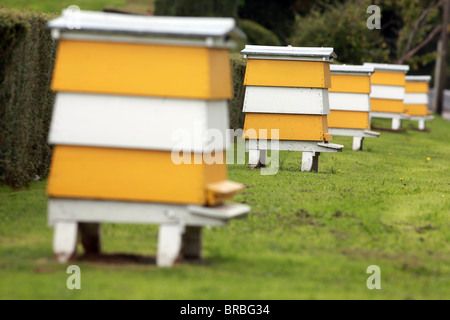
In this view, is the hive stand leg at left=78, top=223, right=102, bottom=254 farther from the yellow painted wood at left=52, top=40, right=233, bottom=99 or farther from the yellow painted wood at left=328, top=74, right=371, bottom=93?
the yellow painted wood at left=328, top=74, right=371, bottom=93

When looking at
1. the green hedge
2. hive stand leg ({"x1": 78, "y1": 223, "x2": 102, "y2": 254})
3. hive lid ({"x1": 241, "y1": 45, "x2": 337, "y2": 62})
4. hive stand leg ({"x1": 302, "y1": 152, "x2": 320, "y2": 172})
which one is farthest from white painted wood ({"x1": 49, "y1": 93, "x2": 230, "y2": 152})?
hive stand leg ({"x1": 302, "y1": 152, "x2": 320, "y2": 172})

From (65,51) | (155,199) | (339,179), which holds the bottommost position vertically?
(339,179)

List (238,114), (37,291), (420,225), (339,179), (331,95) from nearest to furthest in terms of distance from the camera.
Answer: (37,291) < (420,225) < (339,179) < (331,95) < (238,114)

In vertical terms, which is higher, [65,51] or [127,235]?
[65,51]

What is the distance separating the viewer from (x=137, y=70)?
6469 mm

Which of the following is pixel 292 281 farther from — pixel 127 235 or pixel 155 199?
pixel 127 235

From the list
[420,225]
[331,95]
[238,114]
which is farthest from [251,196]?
[238,114]

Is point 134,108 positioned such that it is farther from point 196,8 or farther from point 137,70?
point 196,8

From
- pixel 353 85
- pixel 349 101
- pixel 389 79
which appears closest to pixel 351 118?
pixel 349 101

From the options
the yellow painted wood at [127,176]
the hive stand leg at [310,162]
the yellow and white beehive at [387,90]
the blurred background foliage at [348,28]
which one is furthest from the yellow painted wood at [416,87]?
the yellow painted wood at [127,176]

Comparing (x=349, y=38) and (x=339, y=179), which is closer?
(x=339, y=179)

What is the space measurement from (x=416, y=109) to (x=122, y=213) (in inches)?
978

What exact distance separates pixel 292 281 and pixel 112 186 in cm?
170

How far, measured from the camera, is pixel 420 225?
29.5ft
